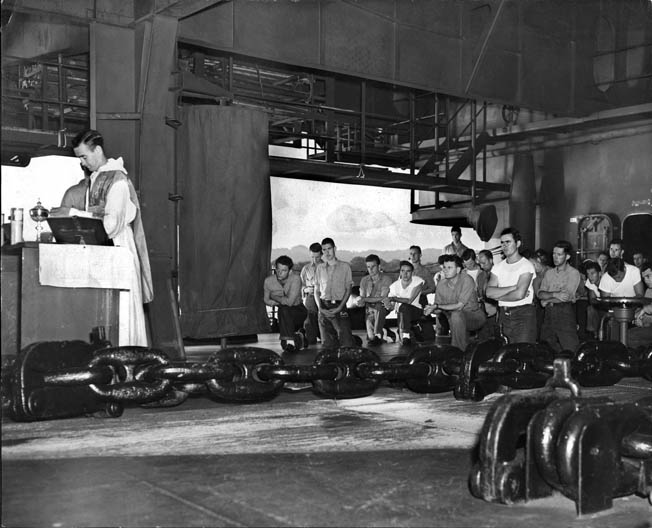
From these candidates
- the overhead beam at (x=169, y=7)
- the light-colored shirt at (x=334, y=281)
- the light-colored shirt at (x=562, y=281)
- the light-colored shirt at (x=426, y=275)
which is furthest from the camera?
the light-colored shirt at (x=426, y=275)

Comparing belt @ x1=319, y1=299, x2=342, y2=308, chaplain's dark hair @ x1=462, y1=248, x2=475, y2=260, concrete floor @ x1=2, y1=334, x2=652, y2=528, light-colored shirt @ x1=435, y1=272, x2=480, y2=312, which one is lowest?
concrete floor @ x1=2, y1=334, x2=652, y2=528

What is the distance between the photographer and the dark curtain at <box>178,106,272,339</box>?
289 inches

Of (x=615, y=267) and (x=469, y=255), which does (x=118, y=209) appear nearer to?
(x=615, y=267)

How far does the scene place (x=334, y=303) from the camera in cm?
931

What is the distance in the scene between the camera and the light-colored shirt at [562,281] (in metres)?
7.77

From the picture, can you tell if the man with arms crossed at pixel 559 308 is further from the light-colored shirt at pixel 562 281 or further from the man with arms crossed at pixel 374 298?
the man with arms crossed at pixel 374 298

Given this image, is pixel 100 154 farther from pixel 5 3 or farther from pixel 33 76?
pixel 33 76

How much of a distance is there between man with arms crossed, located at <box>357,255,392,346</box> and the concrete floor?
232 inches

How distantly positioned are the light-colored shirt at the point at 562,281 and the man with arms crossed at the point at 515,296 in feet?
4.55

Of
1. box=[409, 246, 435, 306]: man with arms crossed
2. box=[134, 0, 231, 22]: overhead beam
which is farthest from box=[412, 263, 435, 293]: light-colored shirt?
box=[134, 0, 231, 22]: overhead beam

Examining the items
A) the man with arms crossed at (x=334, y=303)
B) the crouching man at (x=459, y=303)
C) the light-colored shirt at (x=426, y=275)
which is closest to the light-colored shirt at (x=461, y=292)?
the crouching man at (x=459, y=303)

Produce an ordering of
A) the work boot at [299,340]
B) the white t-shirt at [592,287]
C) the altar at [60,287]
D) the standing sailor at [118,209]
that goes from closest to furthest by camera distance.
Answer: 1. the altar at [60,287]
2. the standing sailor at [118,209]
3. the white t-shirt at [592,287]
4. the work boot at [299,340]

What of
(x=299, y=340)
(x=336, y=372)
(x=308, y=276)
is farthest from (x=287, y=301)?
(x=336, y=372)

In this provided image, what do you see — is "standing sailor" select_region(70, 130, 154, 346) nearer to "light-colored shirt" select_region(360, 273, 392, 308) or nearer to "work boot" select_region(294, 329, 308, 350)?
"work boot" select_region(294, 329, 308, 350)
